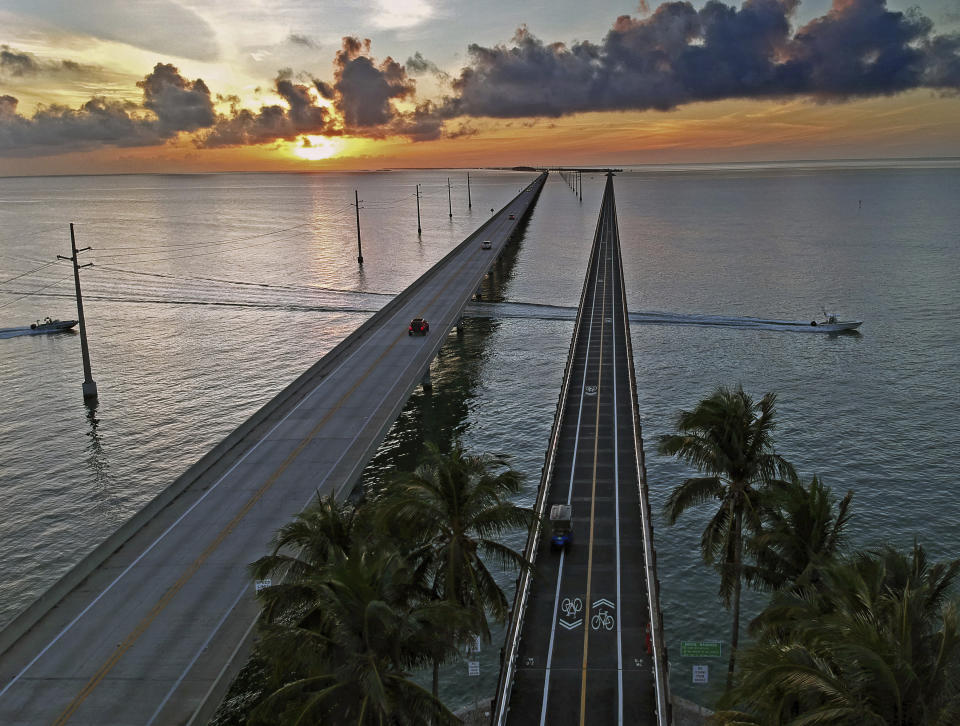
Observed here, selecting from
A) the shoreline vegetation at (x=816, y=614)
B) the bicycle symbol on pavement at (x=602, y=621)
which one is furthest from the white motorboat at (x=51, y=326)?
the shoreline vegetation at (x=816, y=614)

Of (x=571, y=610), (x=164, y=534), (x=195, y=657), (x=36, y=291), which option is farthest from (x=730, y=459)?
(x=36, y=291)

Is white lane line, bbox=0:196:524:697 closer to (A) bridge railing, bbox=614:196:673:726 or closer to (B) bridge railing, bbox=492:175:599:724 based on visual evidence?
(B) bridge railing, bbox=492:175:599:724

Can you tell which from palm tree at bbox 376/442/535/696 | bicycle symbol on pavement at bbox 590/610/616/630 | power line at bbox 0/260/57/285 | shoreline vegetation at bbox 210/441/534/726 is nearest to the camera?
shoreline vegetation at bbox 210/441/534/726

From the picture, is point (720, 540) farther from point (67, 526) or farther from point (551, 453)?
point (67, 526)

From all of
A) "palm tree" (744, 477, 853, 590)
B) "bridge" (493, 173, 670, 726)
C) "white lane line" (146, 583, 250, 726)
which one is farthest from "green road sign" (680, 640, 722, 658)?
"white lane line" (146, 583, 250, 726)

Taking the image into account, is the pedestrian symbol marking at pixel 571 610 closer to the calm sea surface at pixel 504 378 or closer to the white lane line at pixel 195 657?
the calm sea surface at pixel 504 378

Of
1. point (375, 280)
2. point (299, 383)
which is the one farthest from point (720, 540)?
point (375, 280)

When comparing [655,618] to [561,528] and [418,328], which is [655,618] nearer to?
[561,528]
